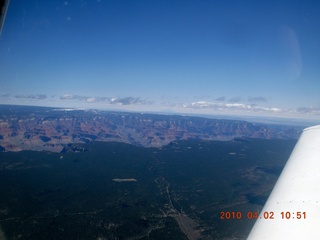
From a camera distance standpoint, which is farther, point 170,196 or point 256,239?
point 170,196

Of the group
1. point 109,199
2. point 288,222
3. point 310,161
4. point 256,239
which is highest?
point 310,161

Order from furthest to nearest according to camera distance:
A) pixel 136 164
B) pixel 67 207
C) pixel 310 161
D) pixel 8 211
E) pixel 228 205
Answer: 1. pixel 136 164
2. pixel 228 205
3. pixel 67 207
4. pixel 8 211
5. pixel 310 161

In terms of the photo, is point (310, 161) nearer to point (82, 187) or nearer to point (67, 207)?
point (67, 207)

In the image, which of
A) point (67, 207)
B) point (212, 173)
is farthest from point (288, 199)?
point (212, 173)

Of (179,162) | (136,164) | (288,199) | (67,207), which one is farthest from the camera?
(179,162)

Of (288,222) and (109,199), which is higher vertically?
(288,222)

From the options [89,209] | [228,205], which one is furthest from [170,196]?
[89,209]
